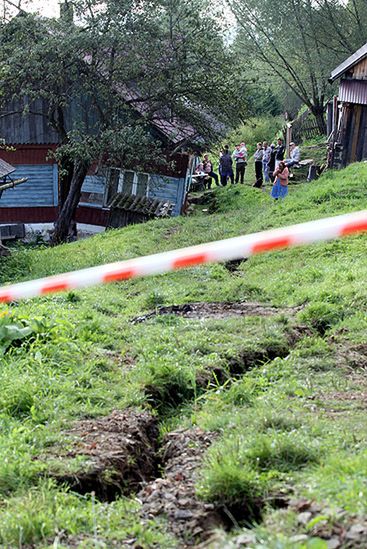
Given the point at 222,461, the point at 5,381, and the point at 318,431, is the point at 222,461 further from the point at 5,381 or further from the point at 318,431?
the point at 5,381

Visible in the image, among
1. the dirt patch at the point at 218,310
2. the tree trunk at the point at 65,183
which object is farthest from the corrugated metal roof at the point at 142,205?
the dirt patch at the point at 218,310

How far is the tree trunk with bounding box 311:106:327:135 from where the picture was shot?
3972 cm

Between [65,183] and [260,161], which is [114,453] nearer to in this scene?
[65,183]

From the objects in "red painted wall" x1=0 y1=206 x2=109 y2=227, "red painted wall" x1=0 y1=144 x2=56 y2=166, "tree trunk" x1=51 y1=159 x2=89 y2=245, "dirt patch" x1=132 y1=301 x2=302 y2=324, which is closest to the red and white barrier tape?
"dirt patch" x1=132 y1=301 x2=302 y2=324

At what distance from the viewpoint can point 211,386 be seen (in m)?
7.13

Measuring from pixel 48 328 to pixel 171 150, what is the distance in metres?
17.3

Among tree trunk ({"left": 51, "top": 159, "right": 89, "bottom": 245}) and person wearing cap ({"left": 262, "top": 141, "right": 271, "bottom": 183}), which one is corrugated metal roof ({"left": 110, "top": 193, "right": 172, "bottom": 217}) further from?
person wearing cap ({"left": 262, "top": 141, "right": 271, "bottom": 183})

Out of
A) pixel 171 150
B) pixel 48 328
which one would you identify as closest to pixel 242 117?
pixel 171 150

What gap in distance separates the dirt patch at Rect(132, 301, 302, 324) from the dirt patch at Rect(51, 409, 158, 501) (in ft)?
11.0

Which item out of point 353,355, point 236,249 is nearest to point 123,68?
point 353,355

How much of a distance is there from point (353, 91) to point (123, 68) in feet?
25.5

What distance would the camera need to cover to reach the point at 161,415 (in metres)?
6.74

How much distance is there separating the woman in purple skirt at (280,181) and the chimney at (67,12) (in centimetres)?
705

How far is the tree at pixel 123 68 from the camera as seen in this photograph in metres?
21.1
